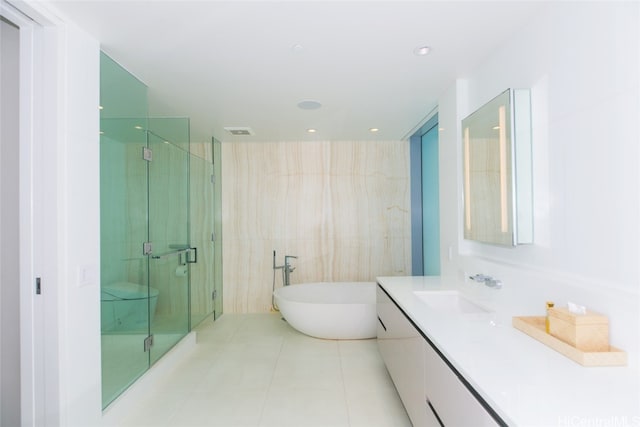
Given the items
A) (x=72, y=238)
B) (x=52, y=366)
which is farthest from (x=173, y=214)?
(x=52, y=366)

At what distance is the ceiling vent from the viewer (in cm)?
373

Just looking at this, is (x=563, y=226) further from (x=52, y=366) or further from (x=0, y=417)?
(x=0, y=417)

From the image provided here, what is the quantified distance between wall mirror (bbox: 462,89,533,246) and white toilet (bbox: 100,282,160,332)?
237cm

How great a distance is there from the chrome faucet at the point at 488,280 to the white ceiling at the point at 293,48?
1.38 meters

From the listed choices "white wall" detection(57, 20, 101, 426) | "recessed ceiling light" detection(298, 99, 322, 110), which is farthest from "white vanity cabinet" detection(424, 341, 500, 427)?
"recessed ceiling light" detection(298, 99, 322, 110)

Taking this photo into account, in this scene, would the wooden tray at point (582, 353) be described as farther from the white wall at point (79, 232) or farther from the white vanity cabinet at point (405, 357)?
the white wall at point (79, 232)

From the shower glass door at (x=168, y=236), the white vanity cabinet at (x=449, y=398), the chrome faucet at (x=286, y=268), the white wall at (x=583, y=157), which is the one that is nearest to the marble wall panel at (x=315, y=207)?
the chrome faucet at (x=286, y=268)

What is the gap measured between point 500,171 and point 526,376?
1150mm

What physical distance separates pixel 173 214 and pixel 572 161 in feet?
9.88

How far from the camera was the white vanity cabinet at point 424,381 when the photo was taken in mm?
1088

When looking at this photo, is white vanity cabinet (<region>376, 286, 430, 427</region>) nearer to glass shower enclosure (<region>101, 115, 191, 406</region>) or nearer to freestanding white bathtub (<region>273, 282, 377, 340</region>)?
freestanding white bathtub (<region>273, 282, 377, 340</region>)

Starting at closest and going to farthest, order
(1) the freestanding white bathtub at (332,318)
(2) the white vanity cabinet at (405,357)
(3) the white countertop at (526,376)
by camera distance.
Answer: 1. (3) the white countertop at (526,376)
2. (2) the white vanity cabinet at (405,357)
3. (1) the freestanding white bathtub at (332,318)

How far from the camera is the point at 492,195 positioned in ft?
6.37

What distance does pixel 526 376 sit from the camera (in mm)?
1051
